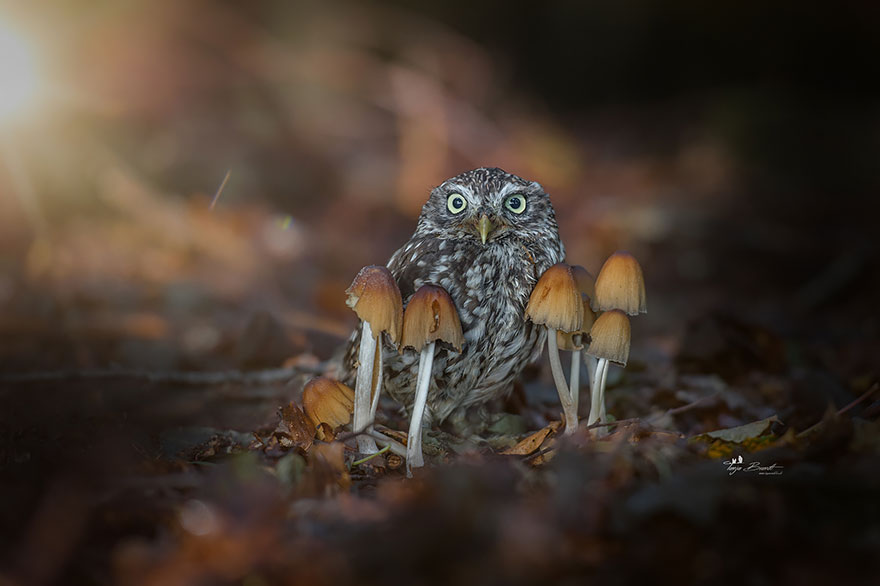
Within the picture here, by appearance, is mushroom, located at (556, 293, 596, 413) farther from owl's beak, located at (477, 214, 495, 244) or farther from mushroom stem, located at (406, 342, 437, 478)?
mushroom stem, located at (406, 342, 437, 478)

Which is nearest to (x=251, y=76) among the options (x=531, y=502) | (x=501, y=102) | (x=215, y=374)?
(x=501, y=102)

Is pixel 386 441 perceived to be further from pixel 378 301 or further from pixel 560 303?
pixel 560 303

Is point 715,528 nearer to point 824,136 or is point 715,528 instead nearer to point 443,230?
point 443,230

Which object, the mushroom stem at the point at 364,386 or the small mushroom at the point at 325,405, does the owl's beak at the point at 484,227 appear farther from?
the small mushroom at the point at 325,405

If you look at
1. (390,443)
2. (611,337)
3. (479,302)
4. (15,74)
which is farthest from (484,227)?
(15,74)

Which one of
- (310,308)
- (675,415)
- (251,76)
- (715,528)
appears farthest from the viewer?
(251,76)

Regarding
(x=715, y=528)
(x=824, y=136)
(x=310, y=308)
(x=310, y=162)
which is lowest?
(x=715, y=528)

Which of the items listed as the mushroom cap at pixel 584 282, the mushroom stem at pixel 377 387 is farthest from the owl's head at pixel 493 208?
the mushroom stem at pixel 377 387
